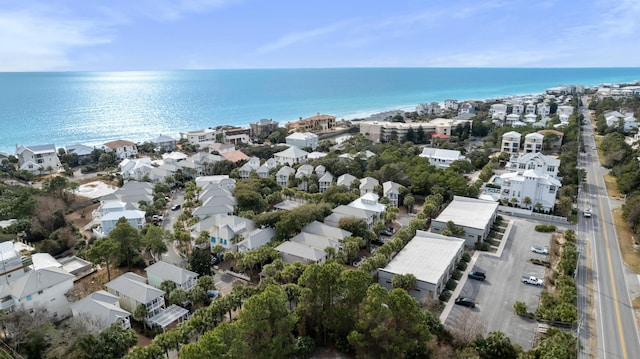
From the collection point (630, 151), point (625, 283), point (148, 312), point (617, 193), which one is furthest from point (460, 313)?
point (630, 151)

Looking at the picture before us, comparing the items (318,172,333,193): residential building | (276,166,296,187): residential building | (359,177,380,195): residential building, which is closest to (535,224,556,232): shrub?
(359,177,380,195): residential building

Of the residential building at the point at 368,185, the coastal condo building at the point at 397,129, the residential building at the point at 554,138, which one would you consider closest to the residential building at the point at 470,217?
the residential building at the point at 368,185

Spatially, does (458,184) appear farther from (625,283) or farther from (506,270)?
(625,283)

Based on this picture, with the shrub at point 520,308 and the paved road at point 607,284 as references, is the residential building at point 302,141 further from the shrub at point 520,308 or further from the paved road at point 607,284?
the shrub at point 520,308

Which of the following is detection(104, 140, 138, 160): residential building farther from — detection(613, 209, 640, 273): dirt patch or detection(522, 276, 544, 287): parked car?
detection(613, 209, 640, 273): dirt patch

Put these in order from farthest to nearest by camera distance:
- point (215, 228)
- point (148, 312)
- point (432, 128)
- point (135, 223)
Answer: point (432, 128) < point (135, 223) < point (215, 228) < point (148, 312)
